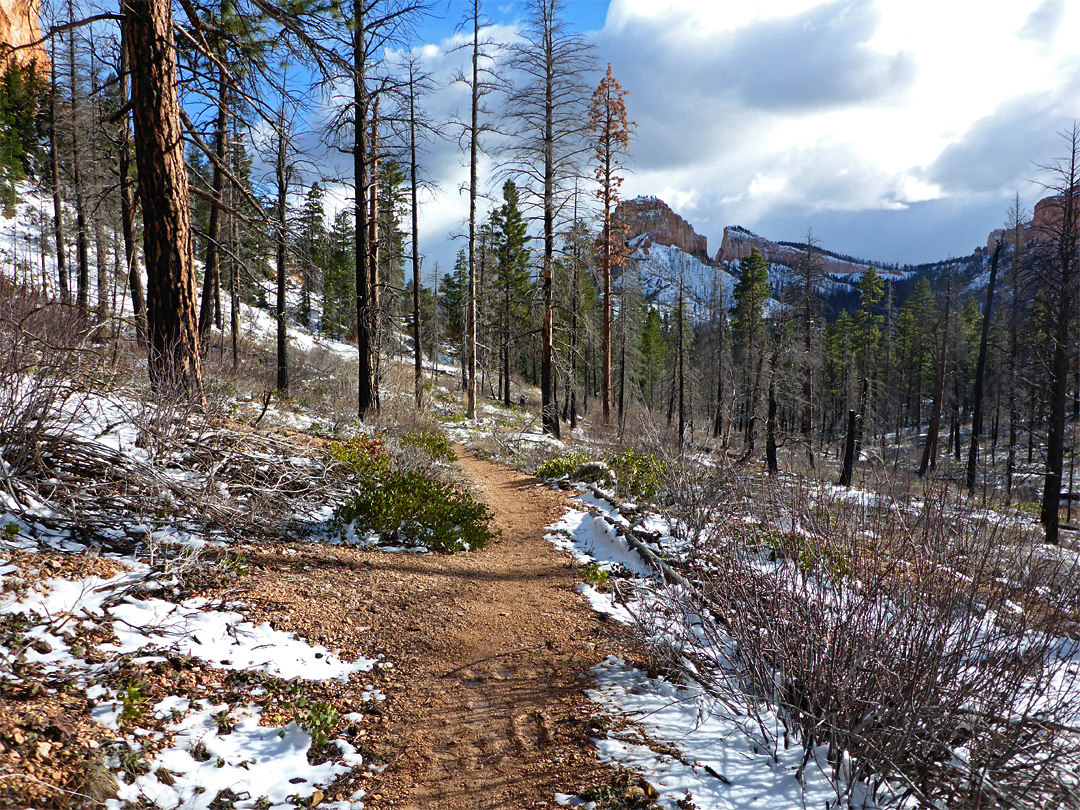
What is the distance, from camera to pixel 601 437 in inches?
651

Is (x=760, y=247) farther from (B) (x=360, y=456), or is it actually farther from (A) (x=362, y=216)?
(B) (x=360, y=456)

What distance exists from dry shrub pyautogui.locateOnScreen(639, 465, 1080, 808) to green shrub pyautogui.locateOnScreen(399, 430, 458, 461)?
6819mm

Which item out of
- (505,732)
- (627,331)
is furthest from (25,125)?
(505,732)

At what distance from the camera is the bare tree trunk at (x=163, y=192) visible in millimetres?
5691

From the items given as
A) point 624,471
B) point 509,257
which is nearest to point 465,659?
point 624,471

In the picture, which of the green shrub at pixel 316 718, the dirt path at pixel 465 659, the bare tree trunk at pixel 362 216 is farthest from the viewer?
the bare tree trunk at pixel 362 216

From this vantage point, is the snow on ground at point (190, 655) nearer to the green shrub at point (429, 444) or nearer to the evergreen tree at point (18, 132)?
the green shrub at point (429, 444)

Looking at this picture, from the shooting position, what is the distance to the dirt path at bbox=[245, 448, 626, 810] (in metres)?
2.62

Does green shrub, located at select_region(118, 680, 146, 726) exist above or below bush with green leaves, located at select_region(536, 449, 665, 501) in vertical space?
above

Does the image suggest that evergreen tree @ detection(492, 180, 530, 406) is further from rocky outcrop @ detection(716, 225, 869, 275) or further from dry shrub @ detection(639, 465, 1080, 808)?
rocky outcrop @ detection(716, 225, 869, 275)

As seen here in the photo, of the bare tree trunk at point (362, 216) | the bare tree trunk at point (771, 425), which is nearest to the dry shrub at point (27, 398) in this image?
the bare tree trunk at point (362, 216)

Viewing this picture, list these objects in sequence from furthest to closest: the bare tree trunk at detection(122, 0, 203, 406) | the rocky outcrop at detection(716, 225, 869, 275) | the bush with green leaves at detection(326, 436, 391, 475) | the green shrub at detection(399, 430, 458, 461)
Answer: the rocky outcrop at detection(716, 225, 869, 275) < the green shrub at detection(399, 430, 458, 461) < the bush with green leaves at detection(326, 436, 391, 475) < the bare tree trunk at detection(122, 0, 203, 406)

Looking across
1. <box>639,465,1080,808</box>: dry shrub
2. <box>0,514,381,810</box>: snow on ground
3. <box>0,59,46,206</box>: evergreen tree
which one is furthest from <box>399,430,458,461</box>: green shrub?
<box>0,59,46,206</box>: evergreen tree

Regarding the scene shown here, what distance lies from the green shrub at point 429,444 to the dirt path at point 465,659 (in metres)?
3.61
